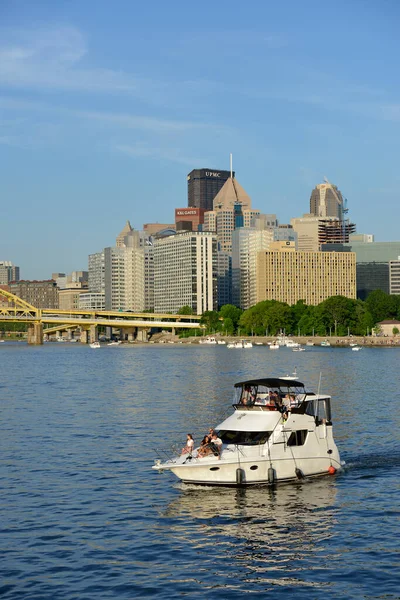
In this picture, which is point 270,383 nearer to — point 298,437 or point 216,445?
point 298,437

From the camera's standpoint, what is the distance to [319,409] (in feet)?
136

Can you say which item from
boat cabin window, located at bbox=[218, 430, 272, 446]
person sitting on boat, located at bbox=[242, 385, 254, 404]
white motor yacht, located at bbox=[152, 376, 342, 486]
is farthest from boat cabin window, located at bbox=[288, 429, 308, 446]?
person sitting on boat, located at bbox=[242, 385, 254, 404]

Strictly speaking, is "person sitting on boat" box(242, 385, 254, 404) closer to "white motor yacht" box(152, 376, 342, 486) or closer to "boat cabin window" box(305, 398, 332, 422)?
"white motor yacht" box(152, 376, 342, 486)

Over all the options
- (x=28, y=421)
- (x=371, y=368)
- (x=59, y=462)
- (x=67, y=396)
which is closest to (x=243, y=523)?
(x=59, y=462)

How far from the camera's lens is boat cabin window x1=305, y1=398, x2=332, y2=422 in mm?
40875

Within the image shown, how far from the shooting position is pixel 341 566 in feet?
90.4

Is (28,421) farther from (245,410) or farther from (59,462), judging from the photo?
(245,410)

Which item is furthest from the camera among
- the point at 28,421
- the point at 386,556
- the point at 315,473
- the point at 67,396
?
the point at 67,396

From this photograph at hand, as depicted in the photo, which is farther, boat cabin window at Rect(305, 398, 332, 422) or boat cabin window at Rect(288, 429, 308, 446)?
boat cabin window at Rect(305, 398, 332, 422)

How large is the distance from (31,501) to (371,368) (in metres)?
93.2

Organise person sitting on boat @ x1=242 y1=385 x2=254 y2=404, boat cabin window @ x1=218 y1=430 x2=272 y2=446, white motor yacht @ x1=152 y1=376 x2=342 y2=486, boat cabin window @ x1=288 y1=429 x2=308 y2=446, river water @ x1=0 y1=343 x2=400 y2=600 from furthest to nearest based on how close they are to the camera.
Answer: person sitting on boat @ x1=242 y1=385 x2=254 y2=404 < boat cabin window @ x1=288 y1=429 x2=308 y2=446 < boat cabin window @ x1=218 y1=430 x2=272 y2=446 < white motor yacht @ x1=152 y1=376 x2=342 y2=486 < river water @ x1=0 y1=343 x2=400 y2=600

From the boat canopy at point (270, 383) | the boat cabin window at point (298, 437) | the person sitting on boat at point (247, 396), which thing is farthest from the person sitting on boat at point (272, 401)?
the boat cabin window at point (298, 437)

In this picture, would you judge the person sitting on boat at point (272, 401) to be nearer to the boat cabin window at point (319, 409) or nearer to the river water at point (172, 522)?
the boat cabin window at point (319, 409)

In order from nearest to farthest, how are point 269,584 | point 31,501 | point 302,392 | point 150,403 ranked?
point 269,584, point 31,501, point 302,392, point 150,403
